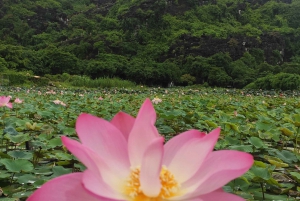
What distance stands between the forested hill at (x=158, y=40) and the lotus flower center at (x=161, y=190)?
14.1m

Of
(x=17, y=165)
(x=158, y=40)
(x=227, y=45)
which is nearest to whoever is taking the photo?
(x=17, y=165)

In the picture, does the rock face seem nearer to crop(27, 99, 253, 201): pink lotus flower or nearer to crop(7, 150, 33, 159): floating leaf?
crop(7, 150, 33, 159): floating leaf

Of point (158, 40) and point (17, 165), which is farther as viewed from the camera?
point (158, 40)

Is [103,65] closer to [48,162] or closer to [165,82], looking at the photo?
[165,82]

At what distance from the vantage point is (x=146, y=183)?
409 mm

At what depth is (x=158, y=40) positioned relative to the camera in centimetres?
3042

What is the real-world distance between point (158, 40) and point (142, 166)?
30512 millimetres

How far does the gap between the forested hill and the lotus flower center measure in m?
14.1

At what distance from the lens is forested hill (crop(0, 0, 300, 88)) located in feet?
69.4

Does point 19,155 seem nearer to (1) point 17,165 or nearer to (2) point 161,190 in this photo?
(1) point 17,165

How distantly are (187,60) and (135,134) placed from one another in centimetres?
2295

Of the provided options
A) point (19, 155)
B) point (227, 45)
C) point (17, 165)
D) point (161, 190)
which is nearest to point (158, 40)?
point (227, 45)

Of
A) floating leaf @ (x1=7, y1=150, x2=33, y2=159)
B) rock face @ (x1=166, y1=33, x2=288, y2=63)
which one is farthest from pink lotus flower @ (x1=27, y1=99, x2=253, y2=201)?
rock face @ (x1=166, y1=33, x2=288, y2=63)

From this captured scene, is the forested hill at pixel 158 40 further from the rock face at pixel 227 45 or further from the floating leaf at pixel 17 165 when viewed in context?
the floating leaf at pixel 17 165
